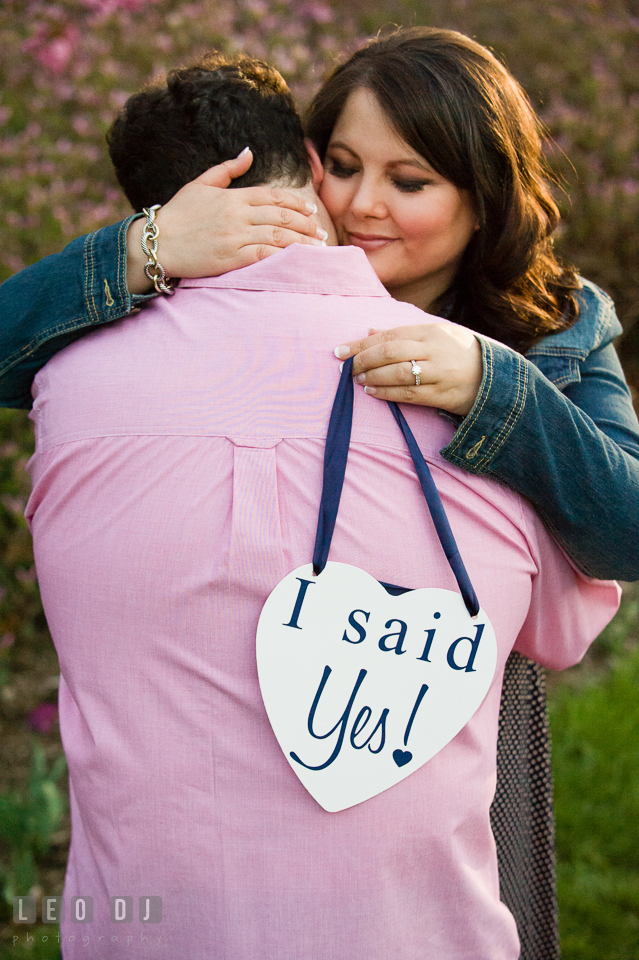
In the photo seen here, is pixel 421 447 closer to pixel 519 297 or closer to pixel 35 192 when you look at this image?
pixel 519 297

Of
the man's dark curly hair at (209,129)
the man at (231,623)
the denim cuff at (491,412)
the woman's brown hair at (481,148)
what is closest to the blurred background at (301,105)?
the woman's brown hair at (481,148)

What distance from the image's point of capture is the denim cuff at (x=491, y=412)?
1104 millimetres

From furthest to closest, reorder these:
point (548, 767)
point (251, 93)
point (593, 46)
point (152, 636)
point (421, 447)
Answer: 1. point (593, 46)
2. point (548, 767)
3. point (251, 93)
4. point (421, 447)
5. point (152, 636)

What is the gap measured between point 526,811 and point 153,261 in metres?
1.36

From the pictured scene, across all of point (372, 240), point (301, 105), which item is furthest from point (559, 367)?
point (301, 105)

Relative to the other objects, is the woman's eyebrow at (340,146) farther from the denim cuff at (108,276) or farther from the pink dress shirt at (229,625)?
the pink dress shirt at (229,625)

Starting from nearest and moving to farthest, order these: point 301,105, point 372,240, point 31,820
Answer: point 372,240 → point 31,820 → point 301,105

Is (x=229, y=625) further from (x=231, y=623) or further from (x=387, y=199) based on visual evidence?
(x=387, y=199)

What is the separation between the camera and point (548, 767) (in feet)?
5.50

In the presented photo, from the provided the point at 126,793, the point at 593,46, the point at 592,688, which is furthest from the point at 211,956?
the point at 593,46

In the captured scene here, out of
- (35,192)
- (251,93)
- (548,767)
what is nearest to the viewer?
(251,93)

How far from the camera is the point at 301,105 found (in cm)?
356

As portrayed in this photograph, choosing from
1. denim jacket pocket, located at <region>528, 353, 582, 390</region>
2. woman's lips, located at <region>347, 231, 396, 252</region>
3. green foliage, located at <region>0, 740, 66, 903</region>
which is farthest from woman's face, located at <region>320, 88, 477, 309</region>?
green foliage, located at <region>0, 740, 66, 903</region>

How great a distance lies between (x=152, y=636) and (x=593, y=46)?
4.67 m
